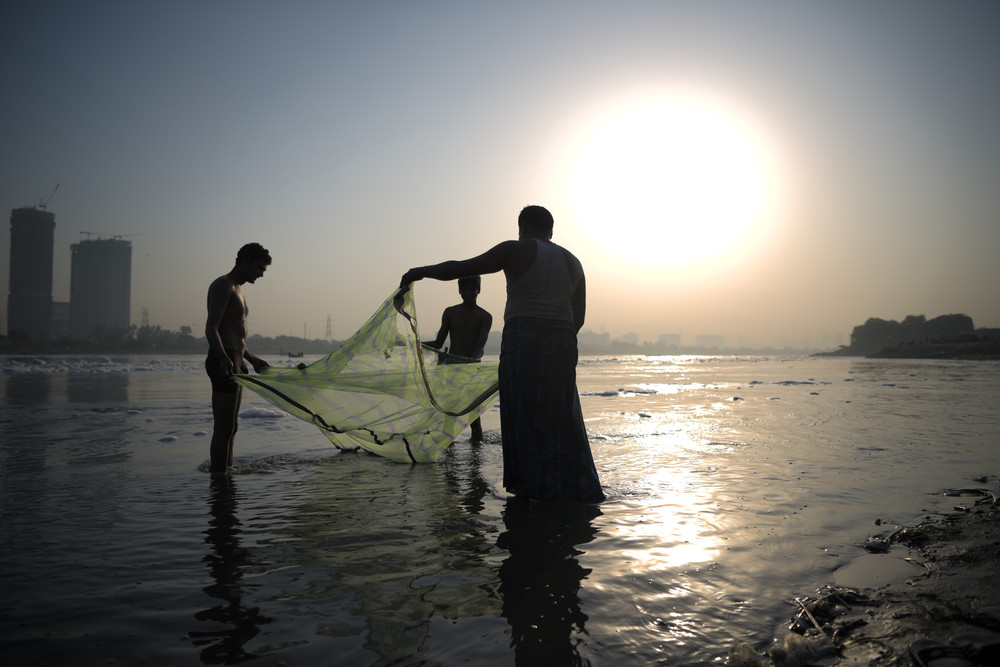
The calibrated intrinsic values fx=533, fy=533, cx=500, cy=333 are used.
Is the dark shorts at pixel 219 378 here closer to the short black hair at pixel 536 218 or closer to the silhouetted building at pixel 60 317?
the short black hair at pixel 536 218

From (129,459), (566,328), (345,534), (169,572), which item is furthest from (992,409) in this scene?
(129,459)

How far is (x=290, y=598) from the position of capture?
234cm

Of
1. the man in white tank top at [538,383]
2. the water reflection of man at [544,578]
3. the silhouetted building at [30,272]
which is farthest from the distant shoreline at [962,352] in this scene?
the silhouetted building at [30,272]

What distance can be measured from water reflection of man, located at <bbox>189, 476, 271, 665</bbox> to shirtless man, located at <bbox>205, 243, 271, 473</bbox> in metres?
1.43

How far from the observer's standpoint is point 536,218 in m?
4.22

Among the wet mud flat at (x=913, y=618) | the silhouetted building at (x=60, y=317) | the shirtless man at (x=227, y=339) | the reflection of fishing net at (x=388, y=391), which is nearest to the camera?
the wet mud flat at (x=913, y=618)

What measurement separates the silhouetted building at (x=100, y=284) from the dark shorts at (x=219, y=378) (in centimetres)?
19855

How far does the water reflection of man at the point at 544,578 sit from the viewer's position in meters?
1.96

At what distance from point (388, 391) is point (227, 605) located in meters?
3.20

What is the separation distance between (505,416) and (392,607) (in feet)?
6.34

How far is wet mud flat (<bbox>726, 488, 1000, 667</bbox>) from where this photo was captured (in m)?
1.83

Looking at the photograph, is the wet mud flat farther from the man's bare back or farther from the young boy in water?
the young boy in water

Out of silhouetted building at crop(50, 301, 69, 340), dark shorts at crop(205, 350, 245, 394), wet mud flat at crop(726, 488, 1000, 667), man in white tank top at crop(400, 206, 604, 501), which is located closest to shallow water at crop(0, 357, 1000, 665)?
wet mud flat at crop(726, 488, 1000, 667)

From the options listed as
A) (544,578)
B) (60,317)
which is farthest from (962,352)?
(60,317)
